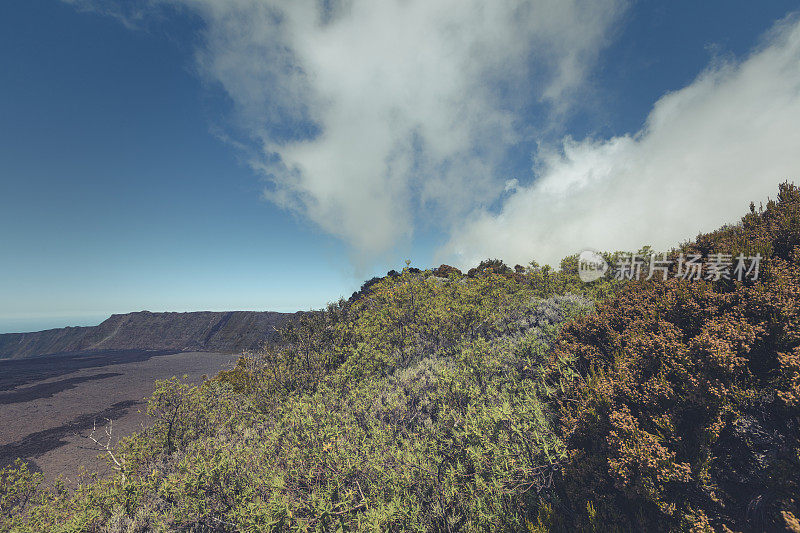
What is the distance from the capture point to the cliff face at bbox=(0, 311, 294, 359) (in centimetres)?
8950

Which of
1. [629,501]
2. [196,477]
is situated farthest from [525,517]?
[196,477]

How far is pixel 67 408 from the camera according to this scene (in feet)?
98.1

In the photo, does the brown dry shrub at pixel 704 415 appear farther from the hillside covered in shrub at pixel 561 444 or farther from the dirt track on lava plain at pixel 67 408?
the dirt track on lava plain at pixel 67 408

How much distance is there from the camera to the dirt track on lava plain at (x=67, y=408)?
1927 centimetres

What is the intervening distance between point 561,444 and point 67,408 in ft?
160

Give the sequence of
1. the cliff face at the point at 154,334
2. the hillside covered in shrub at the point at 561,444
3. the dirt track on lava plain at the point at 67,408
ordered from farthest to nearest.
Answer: the cliff face at the point at 154,334 → the dirt track on lava plain at the point at 67,408 → the hillside covered in shrub at the point at 561,444

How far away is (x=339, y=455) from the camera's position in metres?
7.34

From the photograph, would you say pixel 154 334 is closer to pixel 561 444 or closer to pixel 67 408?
pixel 67 408

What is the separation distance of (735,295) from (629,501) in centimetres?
502

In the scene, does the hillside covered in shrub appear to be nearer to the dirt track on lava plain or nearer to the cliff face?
the dirt track on lava plain

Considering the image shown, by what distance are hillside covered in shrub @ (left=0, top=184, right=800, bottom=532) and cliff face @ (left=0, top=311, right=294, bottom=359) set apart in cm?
8649

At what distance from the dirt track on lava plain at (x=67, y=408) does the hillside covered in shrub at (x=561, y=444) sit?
3378mm

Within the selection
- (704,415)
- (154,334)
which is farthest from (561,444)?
(154,334)

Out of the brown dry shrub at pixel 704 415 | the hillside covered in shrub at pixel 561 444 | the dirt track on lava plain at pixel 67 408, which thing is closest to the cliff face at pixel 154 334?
the dirt track on lava plain at pixel 67 408
